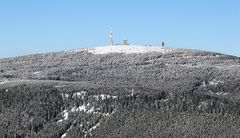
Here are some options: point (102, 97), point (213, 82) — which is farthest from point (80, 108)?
point (213, 82)

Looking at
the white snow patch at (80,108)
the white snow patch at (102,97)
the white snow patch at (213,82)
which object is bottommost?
the white snow patch at (213,82)

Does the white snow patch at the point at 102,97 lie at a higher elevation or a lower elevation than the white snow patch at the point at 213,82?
higher

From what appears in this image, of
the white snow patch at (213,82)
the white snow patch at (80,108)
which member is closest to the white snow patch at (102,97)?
the white snow patch at (80,108)

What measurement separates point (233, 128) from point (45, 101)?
45441 millimetres

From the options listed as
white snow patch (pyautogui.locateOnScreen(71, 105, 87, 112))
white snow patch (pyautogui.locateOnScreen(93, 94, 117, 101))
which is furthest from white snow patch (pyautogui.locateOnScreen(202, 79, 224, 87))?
white snow patch (pyautogui.locateOnScreen(71, 105, 87, 112))

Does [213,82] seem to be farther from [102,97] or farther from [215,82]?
[102,97]

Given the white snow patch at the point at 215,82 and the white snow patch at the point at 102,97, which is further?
the white snow patch at the point at 215,82

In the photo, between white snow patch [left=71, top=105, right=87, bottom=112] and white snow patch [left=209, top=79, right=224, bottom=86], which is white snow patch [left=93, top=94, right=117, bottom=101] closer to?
white snow patch [left=71, top=105, right=87, bottom=112]

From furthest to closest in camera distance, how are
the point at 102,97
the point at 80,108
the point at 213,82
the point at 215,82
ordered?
the point at 213,82 → the point at 215,82 → the point at 102,97 → the point at 80,108

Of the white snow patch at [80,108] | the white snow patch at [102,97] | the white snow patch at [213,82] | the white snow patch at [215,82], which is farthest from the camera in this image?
the white snow patch at [215,82]

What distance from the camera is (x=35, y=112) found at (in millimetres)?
140750

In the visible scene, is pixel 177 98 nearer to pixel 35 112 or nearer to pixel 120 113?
pixel 120 113

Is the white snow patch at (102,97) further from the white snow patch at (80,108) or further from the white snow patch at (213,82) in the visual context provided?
the white snow patch at (213,82)

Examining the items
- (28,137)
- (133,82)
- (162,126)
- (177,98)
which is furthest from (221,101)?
(133,82)
